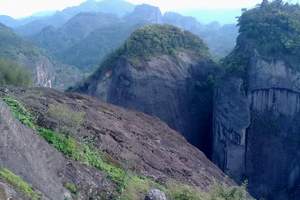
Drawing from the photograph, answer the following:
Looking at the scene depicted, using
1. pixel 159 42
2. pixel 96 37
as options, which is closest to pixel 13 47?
pixel 96 37

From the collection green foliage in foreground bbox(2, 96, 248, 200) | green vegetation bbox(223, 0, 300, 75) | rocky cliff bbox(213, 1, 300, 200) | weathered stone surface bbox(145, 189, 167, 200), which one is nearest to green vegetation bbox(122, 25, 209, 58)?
green vegetation bbox(223, 0, 300, 75)

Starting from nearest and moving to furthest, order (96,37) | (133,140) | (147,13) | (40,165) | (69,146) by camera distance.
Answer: (40,165), (69,146), (133,140), (96,37), (147,13)

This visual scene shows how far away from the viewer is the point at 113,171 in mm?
14086

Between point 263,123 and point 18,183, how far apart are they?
2075 centimetres

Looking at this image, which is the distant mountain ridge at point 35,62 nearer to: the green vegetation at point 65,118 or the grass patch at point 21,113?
the green vegetation at point 65,118

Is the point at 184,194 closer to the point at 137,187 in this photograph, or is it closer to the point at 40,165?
the point at 137,187

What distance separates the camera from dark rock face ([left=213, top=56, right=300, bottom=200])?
92.5ft

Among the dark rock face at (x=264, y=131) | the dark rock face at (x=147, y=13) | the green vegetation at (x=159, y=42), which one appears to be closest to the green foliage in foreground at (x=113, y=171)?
the dark rock face at (x=264, y=131)

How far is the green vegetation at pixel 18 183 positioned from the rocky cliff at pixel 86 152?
52 millimetres

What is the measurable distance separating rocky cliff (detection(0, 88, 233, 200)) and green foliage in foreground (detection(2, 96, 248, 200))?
28 mm

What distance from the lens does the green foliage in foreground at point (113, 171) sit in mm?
13328

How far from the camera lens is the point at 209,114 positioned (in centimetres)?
3216

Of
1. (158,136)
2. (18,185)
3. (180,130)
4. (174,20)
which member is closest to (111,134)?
(158,136)

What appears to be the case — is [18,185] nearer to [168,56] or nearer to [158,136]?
[158,136]
